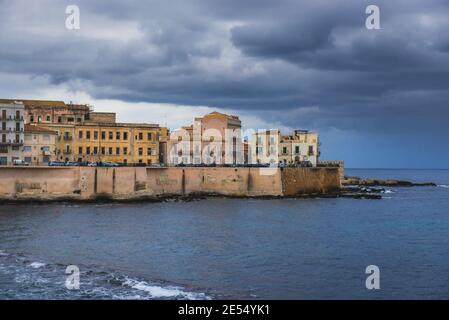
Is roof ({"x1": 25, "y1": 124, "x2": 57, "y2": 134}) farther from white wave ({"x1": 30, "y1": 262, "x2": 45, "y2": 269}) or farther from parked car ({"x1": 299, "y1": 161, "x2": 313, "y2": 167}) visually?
white wave ({"x1": 30, "y1": 262, "x2": 45, "y2": 269})

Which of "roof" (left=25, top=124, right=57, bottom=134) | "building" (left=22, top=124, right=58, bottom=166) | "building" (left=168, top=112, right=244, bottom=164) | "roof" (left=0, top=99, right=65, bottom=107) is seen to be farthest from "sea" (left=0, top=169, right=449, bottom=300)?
"building" (left=168, top=112, right=244, bottom=164)

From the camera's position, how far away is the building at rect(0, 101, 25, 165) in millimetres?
70500

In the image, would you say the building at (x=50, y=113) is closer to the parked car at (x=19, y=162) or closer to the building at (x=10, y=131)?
the building at (x=10, y=131)

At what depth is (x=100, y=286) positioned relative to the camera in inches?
1027

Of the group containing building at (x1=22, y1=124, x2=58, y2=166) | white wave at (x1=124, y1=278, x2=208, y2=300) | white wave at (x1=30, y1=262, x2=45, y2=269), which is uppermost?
building at (x1=22, y1=124, x2=58, y2=166)

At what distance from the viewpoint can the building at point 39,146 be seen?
72.2 metres

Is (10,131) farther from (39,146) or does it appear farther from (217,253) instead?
(217,253)

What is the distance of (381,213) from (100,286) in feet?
133

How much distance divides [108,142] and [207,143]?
14.2 meters

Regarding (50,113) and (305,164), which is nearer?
(50,113)

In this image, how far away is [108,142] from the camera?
78.9 m

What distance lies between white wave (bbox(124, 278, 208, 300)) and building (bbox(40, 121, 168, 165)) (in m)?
52.4

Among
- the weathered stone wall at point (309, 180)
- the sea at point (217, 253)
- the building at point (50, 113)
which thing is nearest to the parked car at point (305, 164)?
the weathered stone wall at point (309, 180)

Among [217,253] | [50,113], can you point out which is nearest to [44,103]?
[50,113]
